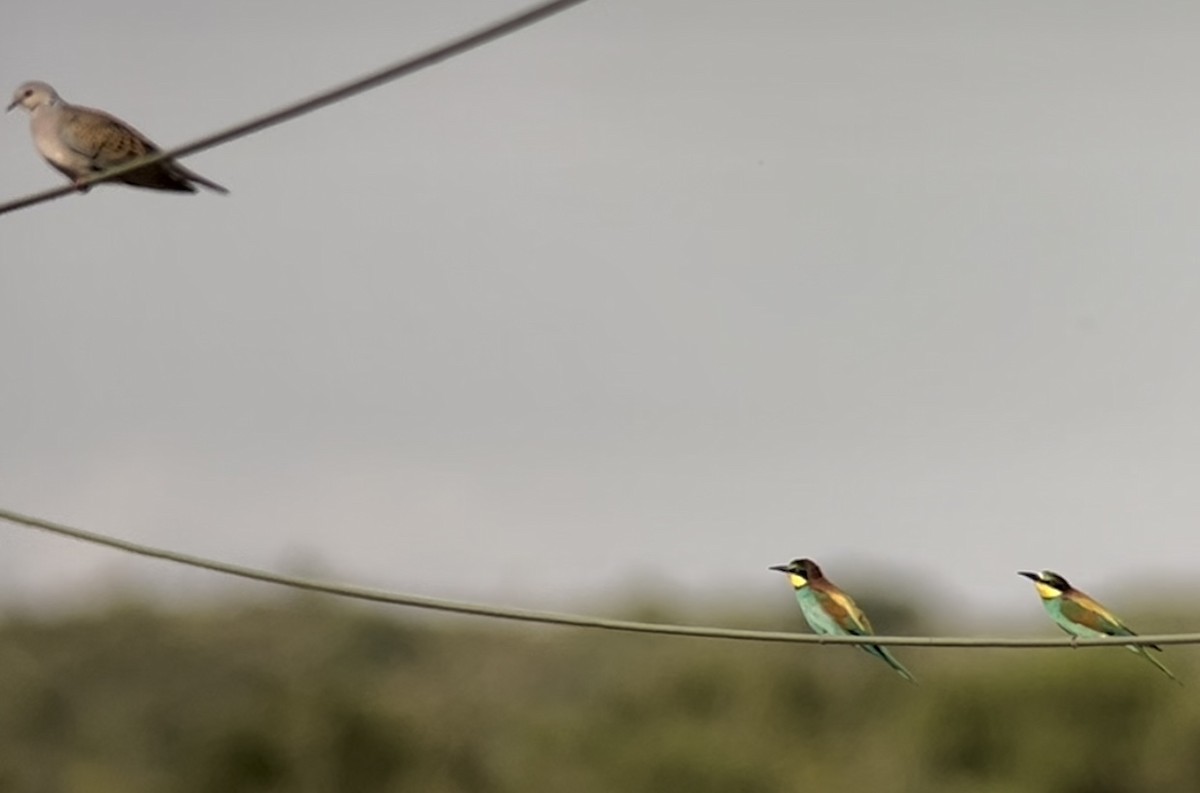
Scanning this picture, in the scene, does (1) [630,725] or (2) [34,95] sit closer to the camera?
(2) [34,95]

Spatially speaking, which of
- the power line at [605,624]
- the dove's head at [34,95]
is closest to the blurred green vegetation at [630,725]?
the dove's head at [34,95]

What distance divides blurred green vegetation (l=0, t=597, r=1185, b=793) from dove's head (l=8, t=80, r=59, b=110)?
19.4 m

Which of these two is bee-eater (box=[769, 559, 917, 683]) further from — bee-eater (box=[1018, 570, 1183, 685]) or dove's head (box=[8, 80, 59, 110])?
dove's head (box=[8, 80, 59, 110])

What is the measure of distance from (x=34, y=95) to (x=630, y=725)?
79.0 ft

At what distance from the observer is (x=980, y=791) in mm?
27453

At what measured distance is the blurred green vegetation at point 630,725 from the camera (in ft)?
92.7

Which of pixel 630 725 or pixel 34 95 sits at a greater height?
pixel 630 725

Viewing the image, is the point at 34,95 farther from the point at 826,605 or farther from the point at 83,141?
the point at 826,605

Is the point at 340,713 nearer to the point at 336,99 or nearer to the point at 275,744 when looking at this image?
the point at 275,744

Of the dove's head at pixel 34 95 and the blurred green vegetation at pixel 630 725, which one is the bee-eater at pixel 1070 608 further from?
the blurred green vegetation at pixel 630 725

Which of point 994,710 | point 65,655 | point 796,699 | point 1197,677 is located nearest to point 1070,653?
point 994,710

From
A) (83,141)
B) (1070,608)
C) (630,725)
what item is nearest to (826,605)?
(1070,608)

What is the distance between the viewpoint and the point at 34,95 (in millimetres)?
9070

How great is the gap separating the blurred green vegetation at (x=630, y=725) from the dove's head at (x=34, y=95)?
19366 mm
